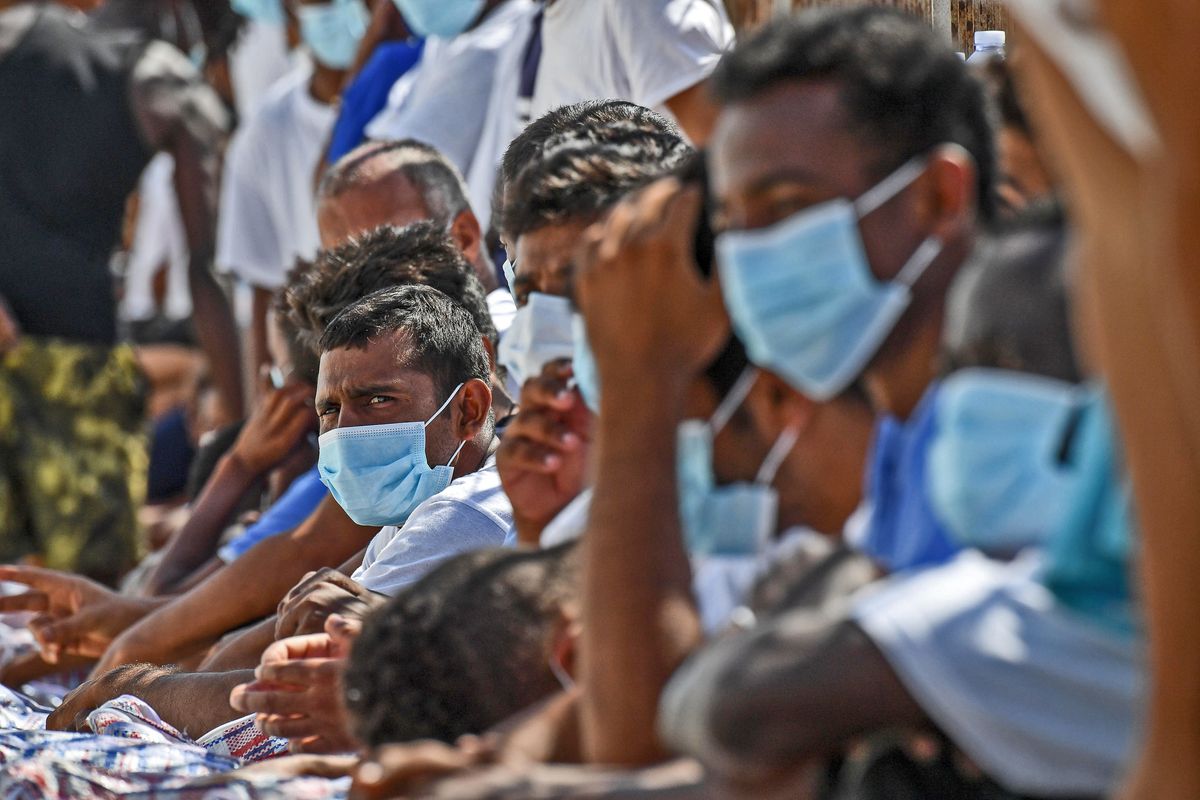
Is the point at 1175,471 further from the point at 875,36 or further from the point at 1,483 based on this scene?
the point at 1,483

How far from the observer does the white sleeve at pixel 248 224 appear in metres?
7.64

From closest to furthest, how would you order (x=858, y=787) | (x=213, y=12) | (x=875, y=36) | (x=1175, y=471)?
(x=1175, y=471)
(x=858, y=787)
(x=875, y=36)
(x=213, y=12)

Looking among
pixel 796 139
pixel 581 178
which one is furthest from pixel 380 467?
pixel 796 139

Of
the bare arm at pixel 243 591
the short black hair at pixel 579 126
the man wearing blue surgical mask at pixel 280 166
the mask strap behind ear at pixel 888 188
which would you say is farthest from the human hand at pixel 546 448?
the man wearing blue surgical mask at pixel 280 166

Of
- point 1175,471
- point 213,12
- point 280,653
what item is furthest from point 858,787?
point 213,12

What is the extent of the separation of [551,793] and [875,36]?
100 cm

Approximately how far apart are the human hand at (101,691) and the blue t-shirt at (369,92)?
8.48 ft

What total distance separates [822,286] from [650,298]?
27 centimetres

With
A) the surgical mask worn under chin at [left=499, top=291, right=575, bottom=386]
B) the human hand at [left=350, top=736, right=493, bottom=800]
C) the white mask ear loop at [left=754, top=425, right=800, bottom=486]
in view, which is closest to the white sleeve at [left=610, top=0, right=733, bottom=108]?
the surgical mask worn under chin at [left=499, top=291, right=575, bottom=386]

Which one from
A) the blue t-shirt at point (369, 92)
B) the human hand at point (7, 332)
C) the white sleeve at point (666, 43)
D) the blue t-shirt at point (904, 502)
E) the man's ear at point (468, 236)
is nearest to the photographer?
the blue t-shirt at point (904, 502)

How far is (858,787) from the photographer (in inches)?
86.7

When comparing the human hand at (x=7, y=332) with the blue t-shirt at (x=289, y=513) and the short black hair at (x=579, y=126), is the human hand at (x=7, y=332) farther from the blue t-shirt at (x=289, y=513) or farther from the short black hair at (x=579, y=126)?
the short black hair at (x=579, y=126)

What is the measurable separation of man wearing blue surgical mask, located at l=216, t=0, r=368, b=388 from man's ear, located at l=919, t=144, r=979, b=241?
5.37 metres

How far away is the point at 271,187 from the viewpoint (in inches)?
302
